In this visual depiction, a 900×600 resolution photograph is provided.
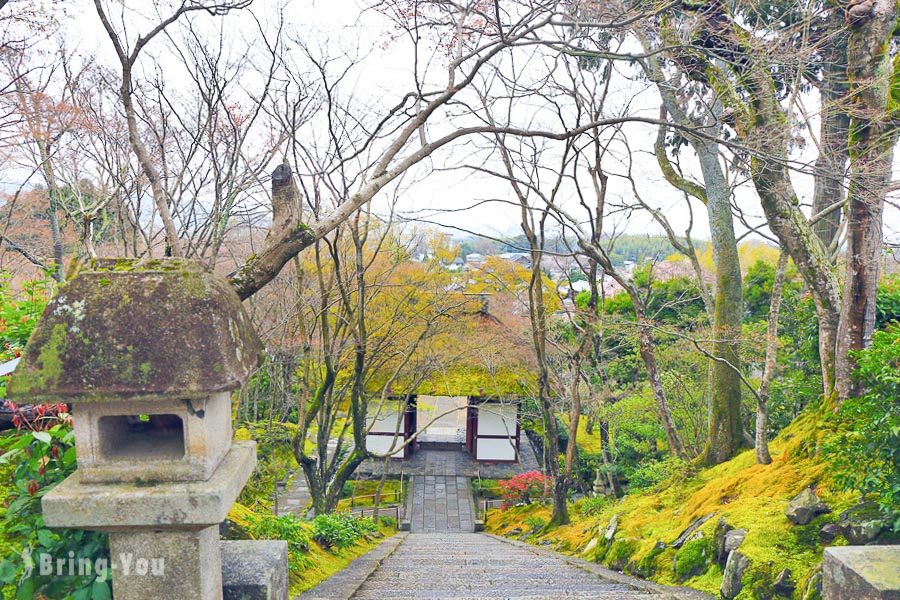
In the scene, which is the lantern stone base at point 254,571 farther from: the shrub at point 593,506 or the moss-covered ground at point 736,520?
the shrub at point 593,506

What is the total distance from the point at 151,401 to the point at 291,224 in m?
1.83

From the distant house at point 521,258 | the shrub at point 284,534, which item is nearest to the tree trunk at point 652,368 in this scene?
the distant house at point 521,258

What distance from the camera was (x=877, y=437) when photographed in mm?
3506

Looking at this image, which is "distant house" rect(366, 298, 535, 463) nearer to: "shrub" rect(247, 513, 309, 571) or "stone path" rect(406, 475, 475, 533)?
"stone path" rect(406, 475, 475, 533)

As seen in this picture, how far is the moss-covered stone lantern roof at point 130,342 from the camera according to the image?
7.93 feet

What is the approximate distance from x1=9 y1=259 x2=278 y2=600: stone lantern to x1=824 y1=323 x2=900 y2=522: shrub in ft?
11.8

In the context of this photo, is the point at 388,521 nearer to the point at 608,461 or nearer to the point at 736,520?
the point at 608,461

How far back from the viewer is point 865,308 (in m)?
5.81

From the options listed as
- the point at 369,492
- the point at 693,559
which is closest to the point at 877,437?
the point at 693,559

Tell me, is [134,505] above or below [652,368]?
above

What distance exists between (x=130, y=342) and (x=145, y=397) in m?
0.24

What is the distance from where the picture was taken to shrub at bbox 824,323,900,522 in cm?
343

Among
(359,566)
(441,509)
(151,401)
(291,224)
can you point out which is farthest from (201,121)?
(441,509)

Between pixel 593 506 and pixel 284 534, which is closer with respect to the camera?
pixel 284 534
